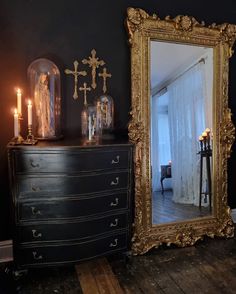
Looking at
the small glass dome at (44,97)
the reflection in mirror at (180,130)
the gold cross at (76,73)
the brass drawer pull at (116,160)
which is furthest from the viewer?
the reflection in mirror at (180,130)

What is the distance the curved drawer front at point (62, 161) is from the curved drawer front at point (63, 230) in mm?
418

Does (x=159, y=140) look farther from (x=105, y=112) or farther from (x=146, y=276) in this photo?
(x=146, y=276)

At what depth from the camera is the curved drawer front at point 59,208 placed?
1.96 metres

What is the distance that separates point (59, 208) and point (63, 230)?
0.18m

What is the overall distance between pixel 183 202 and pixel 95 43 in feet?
5.87

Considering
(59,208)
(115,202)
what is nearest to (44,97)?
(59,208)

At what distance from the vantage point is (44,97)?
90.0 inches

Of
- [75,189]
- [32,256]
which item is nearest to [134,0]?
[75,189]

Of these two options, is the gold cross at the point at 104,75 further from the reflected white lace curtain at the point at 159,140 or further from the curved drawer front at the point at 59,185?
the curved drawer front at the point at 59,185

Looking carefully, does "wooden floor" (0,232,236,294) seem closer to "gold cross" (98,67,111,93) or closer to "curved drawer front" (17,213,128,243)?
"curved drawer front" (17,213,128,243)

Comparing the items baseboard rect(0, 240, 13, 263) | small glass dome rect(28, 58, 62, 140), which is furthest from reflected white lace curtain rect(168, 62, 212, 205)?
baseboard rect(0, 240, 13, 263)

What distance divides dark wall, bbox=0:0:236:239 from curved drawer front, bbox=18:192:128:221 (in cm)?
54

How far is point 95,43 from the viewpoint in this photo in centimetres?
251

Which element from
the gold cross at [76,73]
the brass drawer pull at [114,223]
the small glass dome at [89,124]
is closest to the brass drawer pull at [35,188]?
the small glass dome at [89,124]
